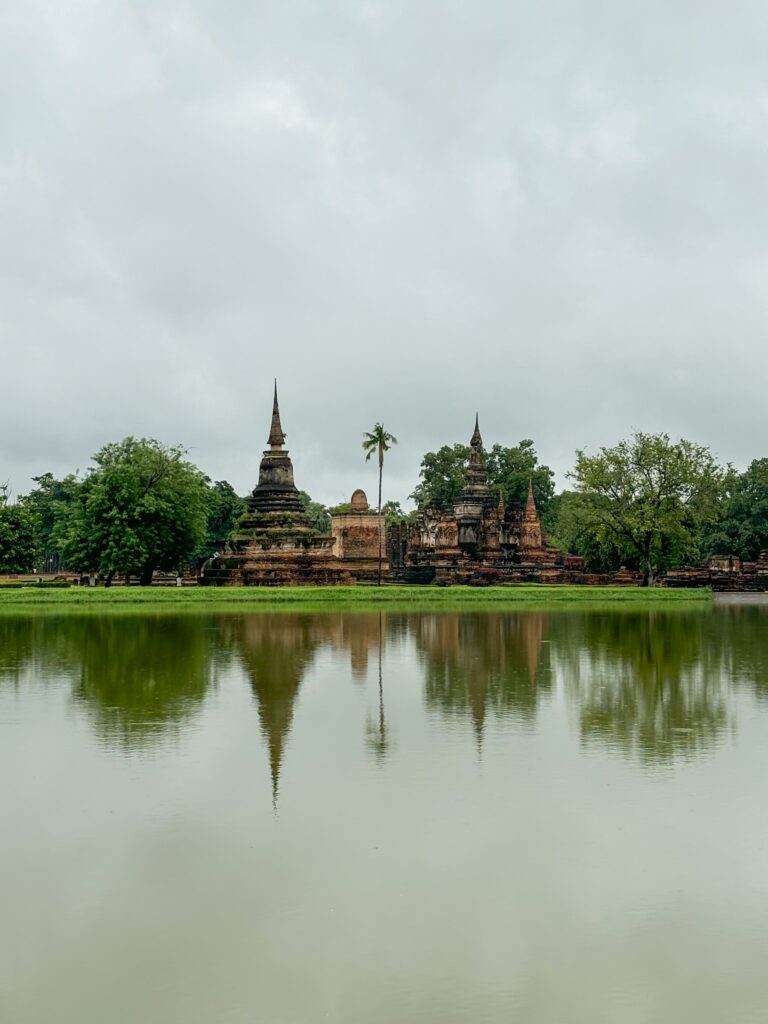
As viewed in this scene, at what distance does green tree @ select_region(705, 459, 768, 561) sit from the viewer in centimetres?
7694

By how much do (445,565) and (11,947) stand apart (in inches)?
2096

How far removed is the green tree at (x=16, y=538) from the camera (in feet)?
195

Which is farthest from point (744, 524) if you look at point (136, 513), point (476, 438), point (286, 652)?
point (286, 652)

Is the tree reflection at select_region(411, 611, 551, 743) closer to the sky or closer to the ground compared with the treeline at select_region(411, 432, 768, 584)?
closer to the ground

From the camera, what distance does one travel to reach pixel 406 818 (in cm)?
1014

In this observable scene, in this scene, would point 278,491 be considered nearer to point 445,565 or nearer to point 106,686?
point 445,565

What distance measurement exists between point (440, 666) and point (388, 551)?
43.6m

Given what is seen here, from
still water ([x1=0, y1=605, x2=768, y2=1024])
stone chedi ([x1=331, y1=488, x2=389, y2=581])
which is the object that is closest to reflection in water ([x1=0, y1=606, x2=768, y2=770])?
still water ([x1=0, y1=605, x2=768, y2=1024])

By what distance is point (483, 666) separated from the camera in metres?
21.8

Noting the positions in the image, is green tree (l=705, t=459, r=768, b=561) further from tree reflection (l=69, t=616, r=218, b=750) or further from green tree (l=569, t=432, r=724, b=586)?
tree reflection (l=69, t=616, r=218, b=750)

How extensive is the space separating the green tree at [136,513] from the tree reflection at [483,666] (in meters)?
21.0

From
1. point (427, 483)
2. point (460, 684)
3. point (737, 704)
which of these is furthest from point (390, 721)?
point (427, 483)

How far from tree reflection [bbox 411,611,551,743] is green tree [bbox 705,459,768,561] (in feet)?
148

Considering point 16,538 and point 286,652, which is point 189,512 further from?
point 286,652
